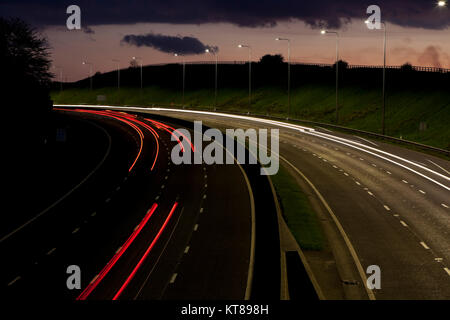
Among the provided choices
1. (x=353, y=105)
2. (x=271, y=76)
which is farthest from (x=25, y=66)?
(x=271, y=76)

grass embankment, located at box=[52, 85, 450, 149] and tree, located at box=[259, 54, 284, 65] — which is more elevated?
tree, located at box=[259, 54, 284, 65]

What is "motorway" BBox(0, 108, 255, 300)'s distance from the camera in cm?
1995

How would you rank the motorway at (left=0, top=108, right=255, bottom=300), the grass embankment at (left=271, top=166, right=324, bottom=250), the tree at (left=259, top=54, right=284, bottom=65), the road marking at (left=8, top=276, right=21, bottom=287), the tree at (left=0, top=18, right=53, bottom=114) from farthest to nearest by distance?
the tree at (left=259, top=54, right=284, bottom=65), the tree at (left=0, top=18, right=53, bottom=114), the grass embankment at (left=271, top=166, right=324, bottom=250), the road marking at (left=8, top=276, right=21, bottom=287), the motorway at (left=0, top=108, right=255, bottom=300)

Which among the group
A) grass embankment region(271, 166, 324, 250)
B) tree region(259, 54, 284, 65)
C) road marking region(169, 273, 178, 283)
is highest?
tree region(259, 54, 284, 65)

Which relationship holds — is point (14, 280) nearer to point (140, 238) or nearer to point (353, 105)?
point (140, 238)

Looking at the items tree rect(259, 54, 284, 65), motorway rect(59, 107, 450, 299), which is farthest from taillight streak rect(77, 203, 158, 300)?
tree rect(259, 54, 284, 65)

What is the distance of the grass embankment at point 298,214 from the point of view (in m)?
25.8

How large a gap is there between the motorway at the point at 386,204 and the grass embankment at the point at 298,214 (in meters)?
0.98

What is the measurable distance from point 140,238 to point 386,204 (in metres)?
14.5

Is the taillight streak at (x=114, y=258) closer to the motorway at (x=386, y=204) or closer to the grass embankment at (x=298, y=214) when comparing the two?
the grass embankment at (x=298, y=214)

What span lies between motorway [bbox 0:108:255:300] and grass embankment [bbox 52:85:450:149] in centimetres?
2832

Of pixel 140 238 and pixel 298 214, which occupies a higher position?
pixel 298 214

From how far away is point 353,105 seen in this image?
85.5 metres

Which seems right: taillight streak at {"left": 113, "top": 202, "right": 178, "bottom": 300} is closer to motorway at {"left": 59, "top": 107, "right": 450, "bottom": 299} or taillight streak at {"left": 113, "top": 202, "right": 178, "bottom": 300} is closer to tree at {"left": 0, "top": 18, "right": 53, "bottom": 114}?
motorway at {"left": 59, "top": 107, "right": 450, "bottom": 299}
